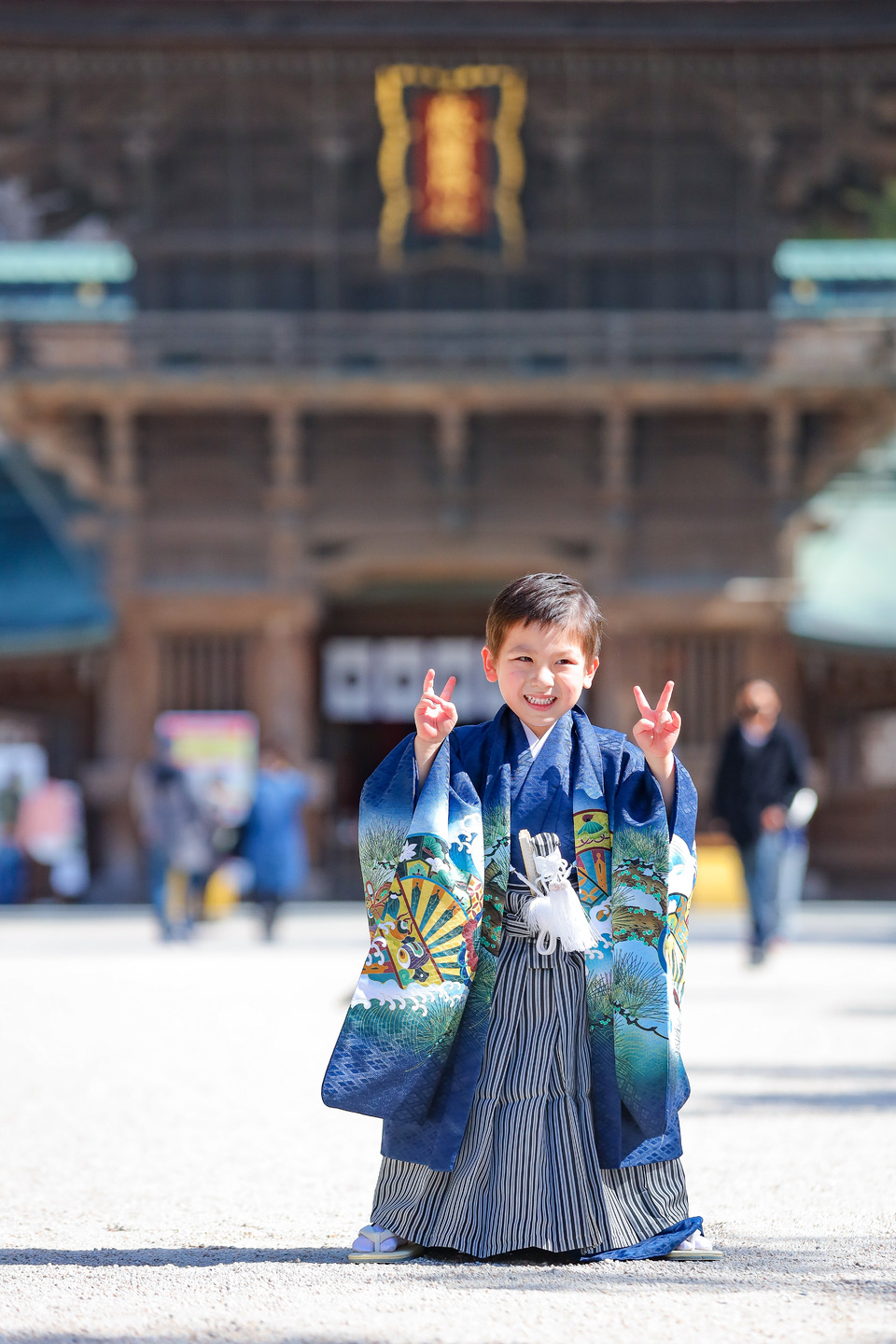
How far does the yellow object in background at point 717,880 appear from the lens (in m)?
18.0

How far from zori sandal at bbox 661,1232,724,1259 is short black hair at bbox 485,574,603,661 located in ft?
4.24

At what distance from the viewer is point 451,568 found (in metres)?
19.2

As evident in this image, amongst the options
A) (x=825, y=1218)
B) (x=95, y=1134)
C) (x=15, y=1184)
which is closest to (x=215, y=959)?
(x=95, y=1134)

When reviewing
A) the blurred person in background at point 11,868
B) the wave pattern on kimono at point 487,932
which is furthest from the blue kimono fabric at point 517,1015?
the blurred person in background at point 11,868

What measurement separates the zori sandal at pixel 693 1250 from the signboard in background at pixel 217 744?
1457 cm

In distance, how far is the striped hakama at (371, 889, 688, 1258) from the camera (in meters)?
4.08

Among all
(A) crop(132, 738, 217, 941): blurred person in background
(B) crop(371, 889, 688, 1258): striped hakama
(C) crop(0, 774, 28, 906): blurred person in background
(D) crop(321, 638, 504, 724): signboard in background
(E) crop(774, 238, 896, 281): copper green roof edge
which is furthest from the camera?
(D) crop(321, 638, 504, 724): signboard in background

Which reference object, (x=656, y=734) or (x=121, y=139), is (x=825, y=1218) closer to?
(x=656, y=734)

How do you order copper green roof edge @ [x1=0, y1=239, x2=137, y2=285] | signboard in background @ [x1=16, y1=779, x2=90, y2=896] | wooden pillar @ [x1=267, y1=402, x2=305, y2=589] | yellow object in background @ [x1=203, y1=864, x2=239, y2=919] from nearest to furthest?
yellow object in background @ [x1=203, y1=864, x2=239, y2=919]
wooden pillar @ [x1=267, y1=402, x2=305, y2=589]
copper green roof edge @ [x1=0, y1=239, x2=137, y2=285]
signboard in background @ [x1=16, y1=779, x2=90, y2=896]

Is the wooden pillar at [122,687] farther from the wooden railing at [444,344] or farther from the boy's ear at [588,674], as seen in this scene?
the boy's ear at [588,674]

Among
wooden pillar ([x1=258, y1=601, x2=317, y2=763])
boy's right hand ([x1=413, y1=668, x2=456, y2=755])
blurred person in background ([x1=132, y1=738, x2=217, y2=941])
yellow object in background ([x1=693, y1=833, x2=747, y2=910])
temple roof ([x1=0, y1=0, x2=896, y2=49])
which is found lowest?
yellow object in background ([x1=693, y1=833, x2=747, y2=910])

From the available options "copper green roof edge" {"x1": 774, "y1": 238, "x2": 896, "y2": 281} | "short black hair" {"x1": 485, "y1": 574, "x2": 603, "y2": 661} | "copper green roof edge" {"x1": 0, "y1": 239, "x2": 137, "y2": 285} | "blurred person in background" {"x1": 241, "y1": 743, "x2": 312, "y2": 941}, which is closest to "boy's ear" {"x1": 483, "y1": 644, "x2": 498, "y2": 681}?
"short black hair" {"x1": 485, "y1": 574, "x2": 603, "y2": 661}

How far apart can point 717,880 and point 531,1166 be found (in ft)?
46.9

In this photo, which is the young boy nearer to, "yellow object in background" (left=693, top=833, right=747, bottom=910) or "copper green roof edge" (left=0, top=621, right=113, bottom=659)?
"yellow object in background" (left=693, top=833, right=747, bottom=910)
